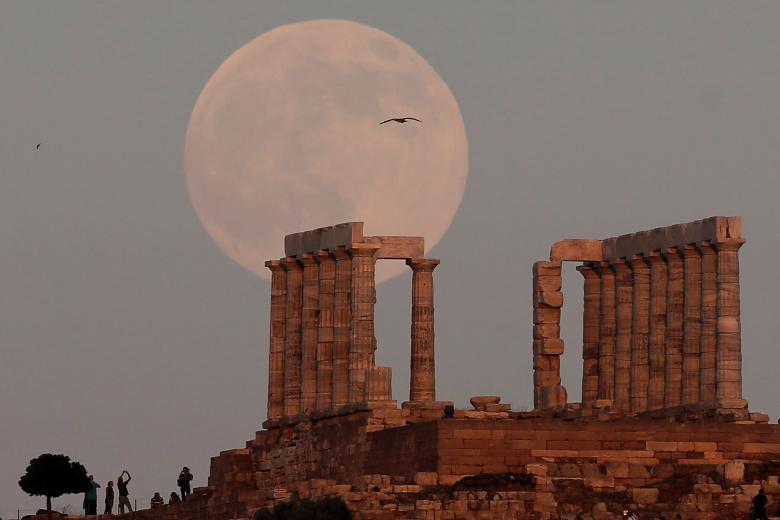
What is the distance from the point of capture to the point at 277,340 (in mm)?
123438

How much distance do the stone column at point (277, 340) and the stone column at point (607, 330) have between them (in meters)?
11.2

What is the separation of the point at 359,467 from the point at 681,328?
12513mm

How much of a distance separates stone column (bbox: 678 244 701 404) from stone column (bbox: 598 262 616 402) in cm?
502

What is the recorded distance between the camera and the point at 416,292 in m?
119

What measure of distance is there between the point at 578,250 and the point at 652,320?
158 inches

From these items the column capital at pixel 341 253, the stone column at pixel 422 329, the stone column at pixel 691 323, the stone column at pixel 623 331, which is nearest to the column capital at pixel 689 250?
the stone column at pixel 691 323

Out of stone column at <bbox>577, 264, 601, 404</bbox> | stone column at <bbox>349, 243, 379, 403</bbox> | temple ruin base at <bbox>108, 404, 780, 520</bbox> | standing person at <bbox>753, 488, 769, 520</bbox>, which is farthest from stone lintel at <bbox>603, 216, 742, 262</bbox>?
standing person at <bbox>753, 488, 769, 520</bbox>

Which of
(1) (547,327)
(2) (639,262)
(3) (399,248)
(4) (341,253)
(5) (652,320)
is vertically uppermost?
(3) (399,248)

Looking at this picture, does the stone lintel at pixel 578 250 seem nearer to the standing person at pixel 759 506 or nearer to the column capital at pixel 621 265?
the column capital at pixel 621 265

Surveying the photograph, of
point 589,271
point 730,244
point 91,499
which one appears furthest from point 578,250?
point 91,499

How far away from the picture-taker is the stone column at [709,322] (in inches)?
4542

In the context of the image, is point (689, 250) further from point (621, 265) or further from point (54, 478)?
point (54, 478)

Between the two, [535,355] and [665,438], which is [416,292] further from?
[665,438]

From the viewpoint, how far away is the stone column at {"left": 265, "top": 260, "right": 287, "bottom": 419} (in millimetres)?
A: 123250
